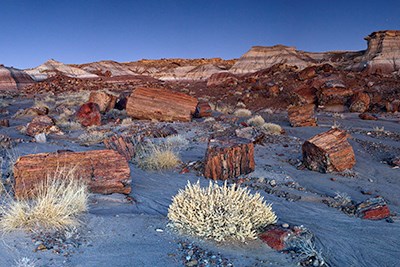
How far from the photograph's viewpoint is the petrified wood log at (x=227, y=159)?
5906 mm

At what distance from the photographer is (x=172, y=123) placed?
11391mm

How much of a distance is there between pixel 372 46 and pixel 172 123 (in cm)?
2598

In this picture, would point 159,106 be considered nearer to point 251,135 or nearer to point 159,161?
point 251,135

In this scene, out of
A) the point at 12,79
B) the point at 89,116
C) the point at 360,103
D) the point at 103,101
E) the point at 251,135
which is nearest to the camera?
the point at 251,135

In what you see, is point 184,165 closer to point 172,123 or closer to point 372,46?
point 172,123

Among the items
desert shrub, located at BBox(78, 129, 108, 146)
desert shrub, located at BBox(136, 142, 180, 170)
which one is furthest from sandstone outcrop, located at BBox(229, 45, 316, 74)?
desert shrub, located at BBox(136, 142, 180, 170)

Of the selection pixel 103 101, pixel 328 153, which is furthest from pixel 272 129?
pixel 103 101

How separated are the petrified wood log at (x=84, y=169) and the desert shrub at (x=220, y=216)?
1.16 meters

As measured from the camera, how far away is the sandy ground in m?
3.20

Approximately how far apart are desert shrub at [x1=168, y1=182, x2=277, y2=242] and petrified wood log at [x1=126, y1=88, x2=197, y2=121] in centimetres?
802

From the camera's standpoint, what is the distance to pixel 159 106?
39.3ft

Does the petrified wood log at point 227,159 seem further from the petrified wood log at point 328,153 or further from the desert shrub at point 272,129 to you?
the desert shrub at point 272,129

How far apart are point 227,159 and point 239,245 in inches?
100

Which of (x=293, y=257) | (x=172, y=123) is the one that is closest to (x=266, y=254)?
(x=293, y=257)
